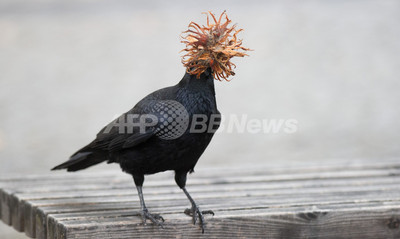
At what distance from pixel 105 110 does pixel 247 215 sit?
653 centimetres

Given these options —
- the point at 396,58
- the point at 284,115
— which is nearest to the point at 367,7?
the point at 396,58

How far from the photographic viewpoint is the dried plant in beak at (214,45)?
389 cm

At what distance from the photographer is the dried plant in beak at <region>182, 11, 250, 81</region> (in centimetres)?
389

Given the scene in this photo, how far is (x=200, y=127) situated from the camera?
161 inches

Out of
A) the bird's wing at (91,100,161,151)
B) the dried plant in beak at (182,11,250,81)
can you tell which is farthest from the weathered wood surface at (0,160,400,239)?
the dried plant in beak at (182,11,250,81)

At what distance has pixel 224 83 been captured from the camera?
40.4 ft

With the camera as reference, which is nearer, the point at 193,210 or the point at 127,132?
the point at 193,210

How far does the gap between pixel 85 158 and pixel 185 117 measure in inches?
41.9

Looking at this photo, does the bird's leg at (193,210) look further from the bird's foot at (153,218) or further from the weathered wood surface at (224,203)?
the bird's foot at (153,218)

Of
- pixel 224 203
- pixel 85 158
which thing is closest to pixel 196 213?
pixel 224 203

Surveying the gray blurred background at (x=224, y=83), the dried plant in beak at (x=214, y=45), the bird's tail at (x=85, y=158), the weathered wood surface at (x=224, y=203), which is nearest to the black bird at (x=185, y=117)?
the dried plant in beak at (x=214, y=45)

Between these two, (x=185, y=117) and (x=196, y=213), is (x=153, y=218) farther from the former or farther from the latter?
(x=185, y=117)

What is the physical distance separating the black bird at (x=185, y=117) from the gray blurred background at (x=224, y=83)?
3080 millimetres

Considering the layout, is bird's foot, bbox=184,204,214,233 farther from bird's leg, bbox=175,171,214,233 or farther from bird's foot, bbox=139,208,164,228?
bird's foot, bbox=139,208,164,228
